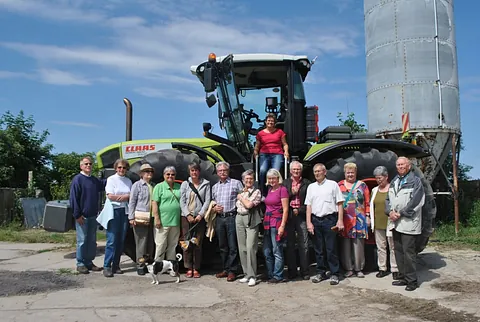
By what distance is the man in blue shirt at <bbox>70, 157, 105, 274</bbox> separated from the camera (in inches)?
268

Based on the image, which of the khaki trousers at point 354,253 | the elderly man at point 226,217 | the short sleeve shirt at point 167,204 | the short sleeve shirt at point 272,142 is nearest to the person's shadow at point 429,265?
the khaki trousers at point 354,253

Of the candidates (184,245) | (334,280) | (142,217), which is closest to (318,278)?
(334,280)

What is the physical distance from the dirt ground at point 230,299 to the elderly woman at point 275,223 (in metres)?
0.24

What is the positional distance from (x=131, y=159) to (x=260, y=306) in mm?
4107

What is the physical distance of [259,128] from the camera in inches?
289

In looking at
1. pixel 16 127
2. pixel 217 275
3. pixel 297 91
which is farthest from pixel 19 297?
pixel 16 127

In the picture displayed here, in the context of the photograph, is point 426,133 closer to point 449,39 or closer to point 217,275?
point 449,39

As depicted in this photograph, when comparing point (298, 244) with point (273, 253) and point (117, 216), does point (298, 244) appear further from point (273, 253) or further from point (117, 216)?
point (117, 216)

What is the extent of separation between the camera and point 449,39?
40.3 feet

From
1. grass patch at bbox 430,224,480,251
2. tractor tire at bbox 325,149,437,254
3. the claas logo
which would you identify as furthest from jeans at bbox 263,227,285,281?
grass patch at bbox 430,224,480,251

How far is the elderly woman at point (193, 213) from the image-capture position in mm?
6348

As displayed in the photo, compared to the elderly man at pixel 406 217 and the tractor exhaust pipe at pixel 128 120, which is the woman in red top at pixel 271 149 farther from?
the tractor exhaust pipe at pixel 128 120

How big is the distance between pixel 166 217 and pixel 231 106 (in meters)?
2.08

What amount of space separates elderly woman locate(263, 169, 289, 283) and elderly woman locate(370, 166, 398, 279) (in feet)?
4.06
